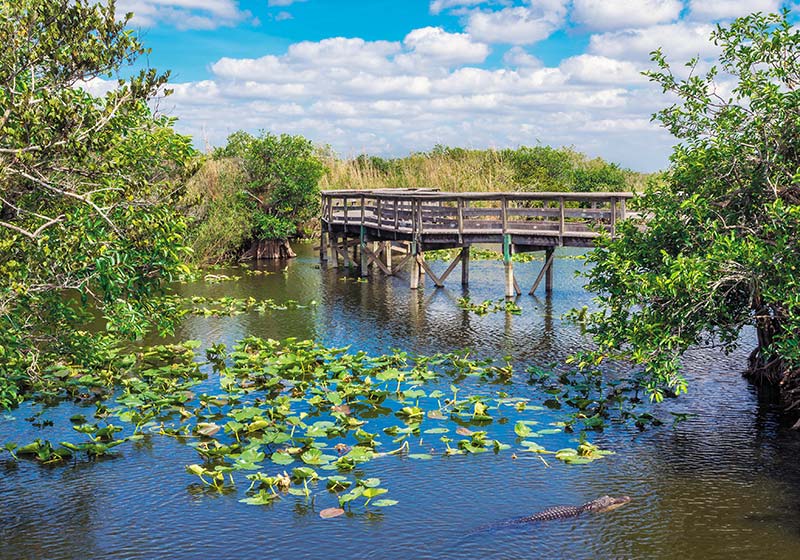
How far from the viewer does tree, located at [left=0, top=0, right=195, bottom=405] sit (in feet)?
34.5

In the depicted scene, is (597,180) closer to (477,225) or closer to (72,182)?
(477,225)

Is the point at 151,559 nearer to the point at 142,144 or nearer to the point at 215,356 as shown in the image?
the point at 142,144

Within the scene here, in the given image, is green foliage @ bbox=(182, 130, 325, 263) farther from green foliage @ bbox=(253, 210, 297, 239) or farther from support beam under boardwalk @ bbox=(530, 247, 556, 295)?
support beam under boardwalk @ bbox=(530, 247, 556, 295)

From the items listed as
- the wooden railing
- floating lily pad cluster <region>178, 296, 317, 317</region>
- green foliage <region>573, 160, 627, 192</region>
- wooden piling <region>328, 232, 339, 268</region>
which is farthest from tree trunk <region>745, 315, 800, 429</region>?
green foliage <region>573, 160, 627, 192</region>

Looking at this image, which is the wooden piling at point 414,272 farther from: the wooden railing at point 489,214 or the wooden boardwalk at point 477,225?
the wooden railing at point 489,214

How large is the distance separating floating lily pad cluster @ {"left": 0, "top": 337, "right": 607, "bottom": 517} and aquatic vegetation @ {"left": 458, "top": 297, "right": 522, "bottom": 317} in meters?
6.09

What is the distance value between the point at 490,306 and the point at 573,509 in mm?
16011

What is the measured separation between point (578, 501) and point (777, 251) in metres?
4.70

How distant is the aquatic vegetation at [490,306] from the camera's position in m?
26.1

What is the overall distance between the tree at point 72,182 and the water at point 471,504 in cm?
225

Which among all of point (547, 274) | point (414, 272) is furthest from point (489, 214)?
point (414, 272)

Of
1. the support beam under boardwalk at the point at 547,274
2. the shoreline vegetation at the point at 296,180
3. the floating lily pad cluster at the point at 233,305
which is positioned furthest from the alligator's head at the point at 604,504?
the shoreline vegetation at the point at 296,180

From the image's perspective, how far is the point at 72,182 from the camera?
11.5 metres

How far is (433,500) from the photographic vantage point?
38.6ft
